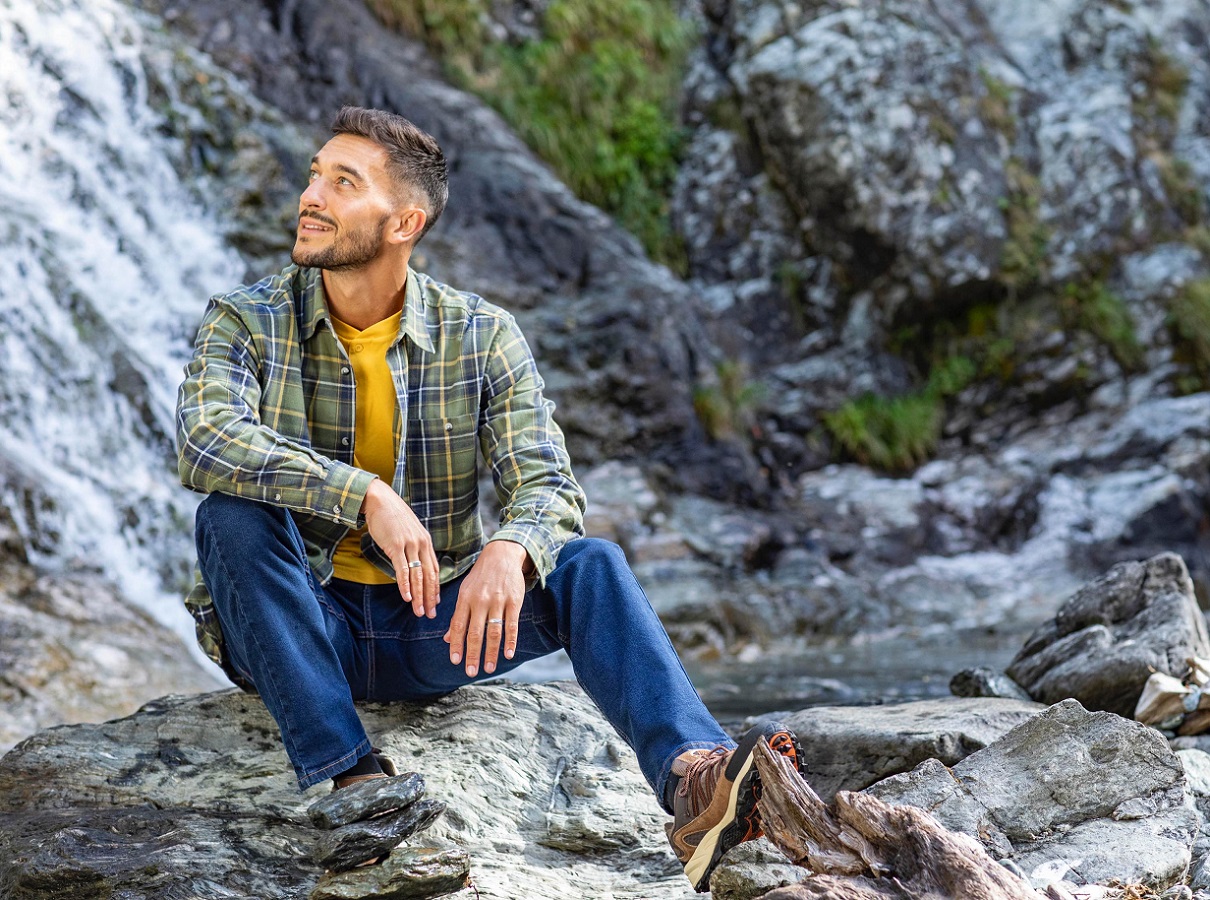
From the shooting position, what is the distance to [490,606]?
7.52 feet

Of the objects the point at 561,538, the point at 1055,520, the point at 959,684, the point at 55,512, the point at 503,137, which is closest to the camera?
the point at 561,538

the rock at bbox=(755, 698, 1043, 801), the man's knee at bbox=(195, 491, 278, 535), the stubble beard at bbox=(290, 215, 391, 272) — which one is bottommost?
the rock at bbox=(755, 698, 1043, 801)

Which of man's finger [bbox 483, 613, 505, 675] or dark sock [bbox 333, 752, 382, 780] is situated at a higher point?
man's finger [bbox 483, 613, 505, 675]

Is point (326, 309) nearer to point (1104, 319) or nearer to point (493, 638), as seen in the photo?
point (493, 638)

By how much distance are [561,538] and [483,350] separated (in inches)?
20.8

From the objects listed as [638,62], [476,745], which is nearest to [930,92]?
[638,62]

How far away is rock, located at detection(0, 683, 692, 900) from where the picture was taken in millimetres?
2148

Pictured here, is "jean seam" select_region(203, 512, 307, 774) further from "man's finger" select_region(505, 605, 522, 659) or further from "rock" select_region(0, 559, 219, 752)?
"rock" select_region(0, 559, 219, 752)

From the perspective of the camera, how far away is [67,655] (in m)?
4.82

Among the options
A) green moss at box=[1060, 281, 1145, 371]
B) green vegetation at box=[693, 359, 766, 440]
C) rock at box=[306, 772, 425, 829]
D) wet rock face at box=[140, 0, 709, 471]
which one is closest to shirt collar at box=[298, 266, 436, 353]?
rock at box=[306, 772, 425, 829]

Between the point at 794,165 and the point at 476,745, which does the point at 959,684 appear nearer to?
the point at 476,745

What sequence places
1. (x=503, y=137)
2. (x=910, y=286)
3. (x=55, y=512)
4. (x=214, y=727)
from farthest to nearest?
(x=910, y=286)
(x=503, y=137)
(x=55, y=512)
(x=214, y=727)

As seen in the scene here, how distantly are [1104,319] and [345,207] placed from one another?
951cm

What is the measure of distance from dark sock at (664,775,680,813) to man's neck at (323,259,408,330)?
4.15ft
